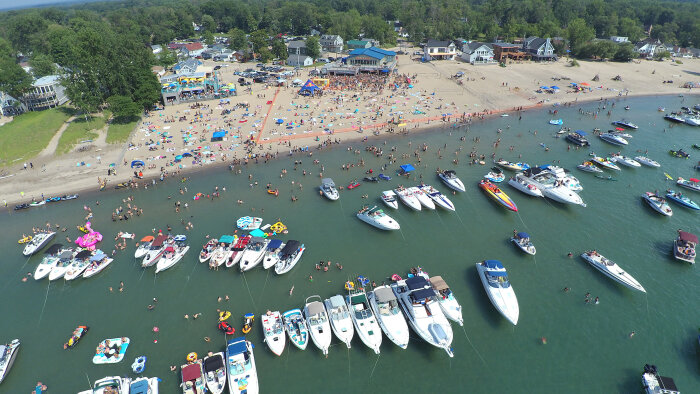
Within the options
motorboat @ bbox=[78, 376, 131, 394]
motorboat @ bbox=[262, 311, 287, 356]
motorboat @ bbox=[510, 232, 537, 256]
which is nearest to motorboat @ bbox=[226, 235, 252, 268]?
motorboat @ bbox=[262, 311, 287, 356]

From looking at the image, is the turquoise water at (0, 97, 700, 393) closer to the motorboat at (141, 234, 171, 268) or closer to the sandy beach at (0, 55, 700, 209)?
the motorboat at (141, 234, 171, 268)

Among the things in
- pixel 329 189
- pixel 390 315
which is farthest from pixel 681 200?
pixel 329 189

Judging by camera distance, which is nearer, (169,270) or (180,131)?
(169,270)

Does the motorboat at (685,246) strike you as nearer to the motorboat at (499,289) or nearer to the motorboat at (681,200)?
the motorboat at (681,200)

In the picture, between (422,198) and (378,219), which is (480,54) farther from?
(378,219)

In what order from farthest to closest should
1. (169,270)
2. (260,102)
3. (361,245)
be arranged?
(260,102) → (361,245) → (169,270)

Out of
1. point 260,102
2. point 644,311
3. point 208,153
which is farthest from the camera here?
point 260,102

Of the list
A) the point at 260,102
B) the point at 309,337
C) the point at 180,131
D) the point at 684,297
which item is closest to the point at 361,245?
the point at 309,337

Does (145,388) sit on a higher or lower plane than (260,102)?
lower

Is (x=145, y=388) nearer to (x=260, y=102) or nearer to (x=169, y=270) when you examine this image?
(x=169, y=270)
